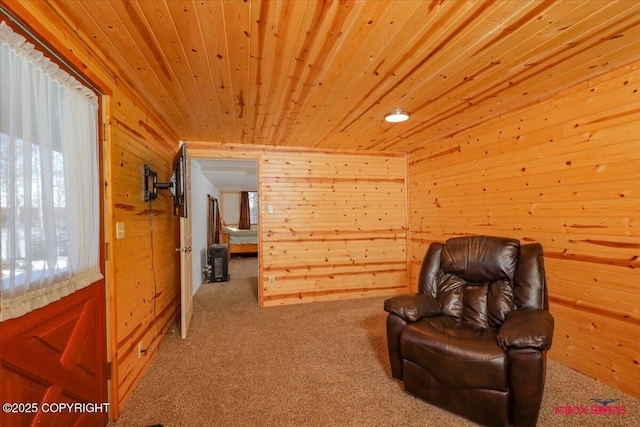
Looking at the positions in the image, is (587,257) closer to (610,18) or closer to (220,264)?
(610,18)

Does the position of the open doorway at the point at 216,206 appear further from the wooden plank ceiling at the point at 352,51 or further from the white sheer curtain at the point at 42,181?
the white sheer curtain at the point at 42,181

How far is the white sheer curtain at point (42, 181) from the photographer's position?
104 centimetres

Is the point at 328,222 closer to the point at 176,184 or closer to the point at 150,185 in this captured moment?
the point at 176,184

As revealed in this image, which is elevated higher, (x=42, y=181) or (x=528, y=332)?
(x=42, y=181)

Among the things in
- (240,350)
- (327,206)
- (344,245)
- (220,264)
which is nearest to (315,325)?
(240,350)

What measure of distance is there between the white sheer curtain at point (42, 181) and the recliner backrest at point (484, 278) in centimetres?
244

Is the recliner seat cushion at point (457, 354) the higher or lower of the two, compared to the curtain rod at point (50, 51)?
lower

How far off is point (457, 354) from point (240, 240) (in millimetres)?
7206

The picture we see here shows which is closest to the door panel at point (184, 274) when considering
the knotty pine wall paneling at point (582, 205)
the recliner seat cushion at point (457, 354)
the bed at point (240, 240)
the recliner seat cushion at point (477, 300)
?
the recliner seat cushion at point (457, 354)

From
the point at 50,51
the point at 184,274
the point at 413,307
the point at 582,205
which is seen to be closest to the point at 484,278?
the point at 413,307

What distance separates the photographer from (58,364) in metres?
1.31

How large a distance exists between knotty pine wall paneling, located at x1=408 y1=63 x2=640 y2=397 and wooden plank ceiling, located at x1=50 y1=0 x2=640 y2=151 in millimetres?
243

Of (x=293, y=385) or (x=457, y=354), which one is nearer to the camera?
(x=457, y=354)

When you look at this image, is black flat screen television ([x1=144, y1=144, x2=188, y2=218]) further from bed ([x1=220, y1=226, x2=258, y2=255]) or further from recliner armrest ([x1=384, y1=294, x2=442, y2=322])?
bed ([x1=220, y1=226, x2=258, y2=255])
